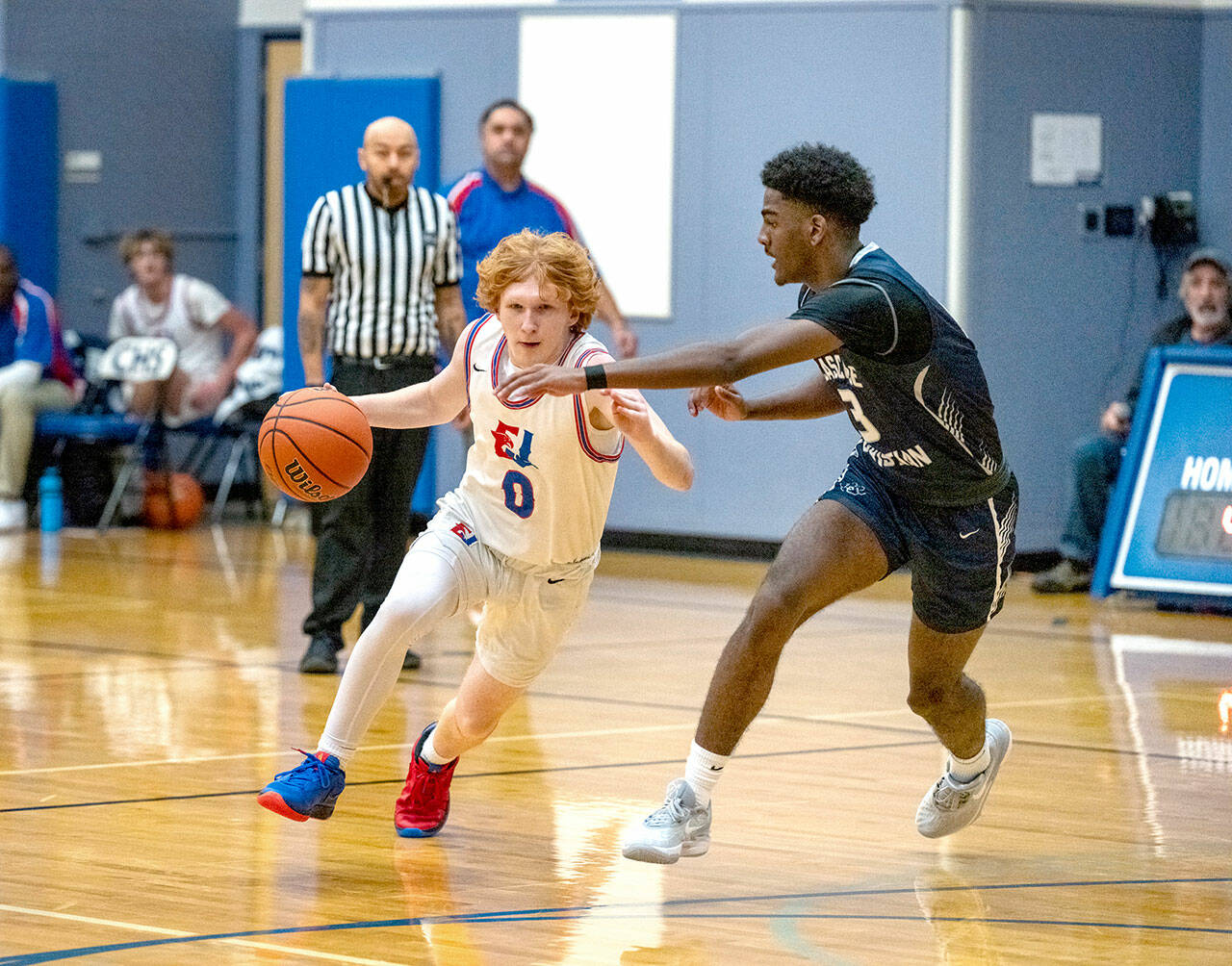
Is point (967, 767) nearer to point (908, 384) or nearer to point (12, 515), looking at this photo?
point (908, 384)

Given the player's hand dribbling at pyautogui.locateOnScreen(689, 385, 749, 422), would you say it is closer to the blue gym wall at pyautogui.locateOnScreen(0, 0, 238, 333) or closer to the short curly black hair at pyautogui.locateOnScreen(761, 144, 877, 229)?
the short curly black hair at pyautogui.locateOnScreen(761, 144, 877, 229)

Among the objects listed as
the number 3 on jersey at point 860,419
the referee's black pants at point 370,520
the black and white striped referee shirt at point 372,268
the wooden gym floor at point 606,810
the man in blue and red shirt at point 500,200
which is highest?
the man in blue and red shirt at point 500,200

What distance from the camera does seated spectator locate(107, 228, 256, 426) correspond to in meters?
12.5

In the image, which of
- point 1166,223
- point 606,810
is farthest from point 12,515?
point 606,810

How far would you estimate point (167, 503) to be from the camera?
12.5 meters

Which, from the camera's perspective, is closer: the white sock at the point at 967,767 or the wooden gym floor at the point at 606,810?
the wooden gym floor at the point at 606,810

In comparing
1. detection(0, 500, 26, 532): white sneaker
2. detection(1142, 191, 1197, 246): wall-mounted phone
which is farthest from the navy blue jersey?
detection(0, 500, 26, 532): white sneaker

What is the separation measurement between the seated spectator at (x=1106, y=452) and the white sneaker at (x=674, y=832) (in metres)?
5.98

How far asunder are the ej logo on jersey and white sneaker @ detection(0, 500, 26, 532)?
7.96 meters

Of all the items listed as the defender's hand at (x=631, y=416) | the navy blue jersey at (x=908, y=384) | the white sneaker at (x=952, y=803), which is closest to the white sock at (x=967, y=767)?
the white sneaker at (x=952, y=803)

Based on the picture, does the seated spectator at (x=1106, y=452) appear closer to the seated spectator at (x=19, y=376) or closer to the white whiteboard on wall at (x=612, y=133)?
the white whiteboard on wall at (x=612, y=133)

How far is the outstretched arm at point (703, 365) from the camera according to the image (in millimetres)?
3924

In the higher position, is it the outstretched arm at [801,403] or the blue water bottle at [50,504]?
the outstretched arm at [801,403]

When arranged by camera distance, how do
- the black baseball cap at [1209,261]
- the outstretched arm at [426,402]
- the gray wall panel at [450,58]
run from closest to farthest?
1. the outstretched arm at [426,402]
2. the black baseball cap at [1209,261]
3. the gray wall panel at [450,58]
